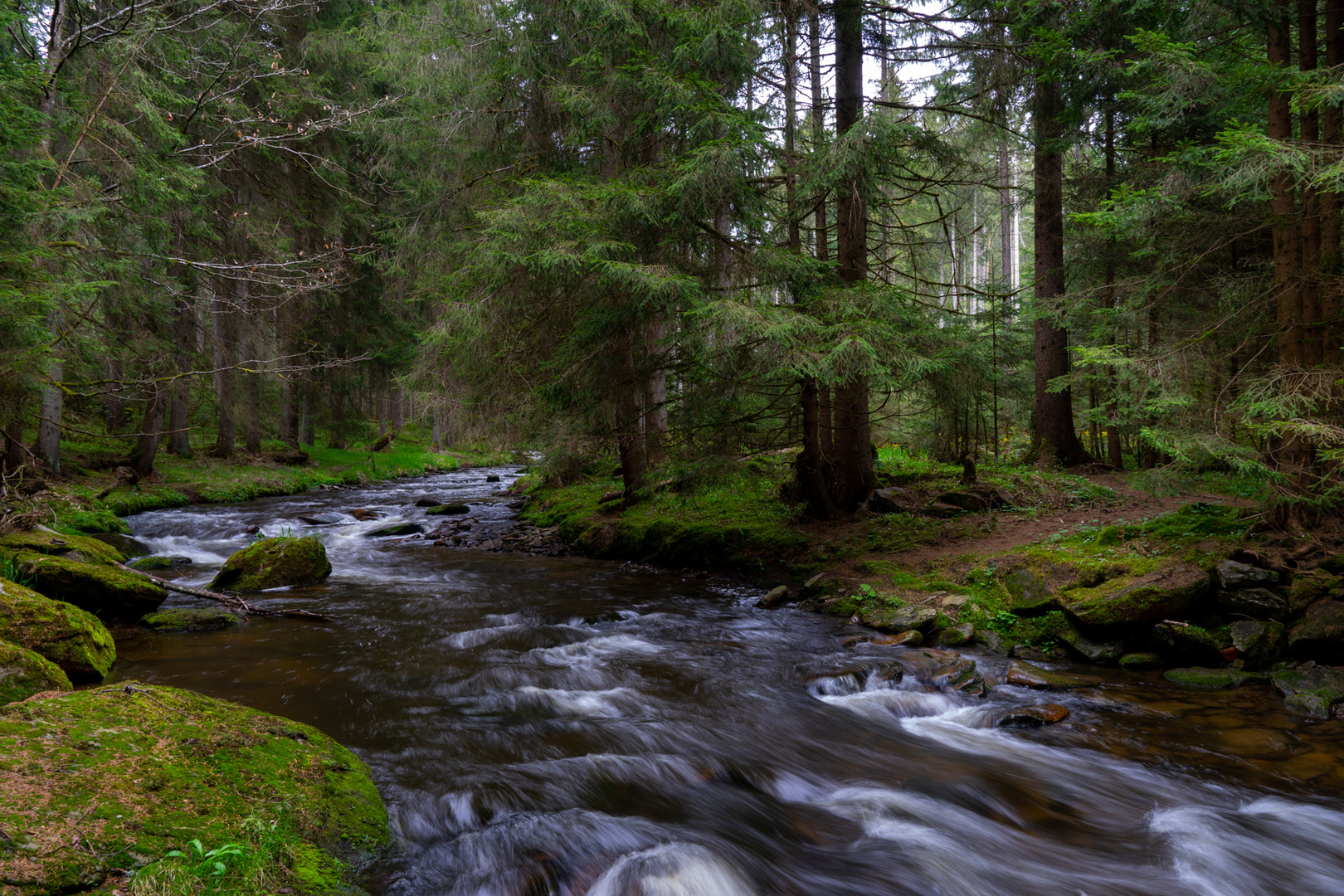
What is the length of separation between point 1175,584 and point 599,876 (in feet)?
18.4

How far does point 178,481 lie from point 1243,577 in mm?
20366

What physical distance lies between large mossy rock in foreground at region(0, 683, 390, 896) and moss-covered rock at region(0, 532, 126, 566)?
5.37 meters

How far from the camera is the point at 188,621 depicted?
724 centimetres

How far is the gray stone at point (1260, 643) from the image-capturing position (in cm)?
561

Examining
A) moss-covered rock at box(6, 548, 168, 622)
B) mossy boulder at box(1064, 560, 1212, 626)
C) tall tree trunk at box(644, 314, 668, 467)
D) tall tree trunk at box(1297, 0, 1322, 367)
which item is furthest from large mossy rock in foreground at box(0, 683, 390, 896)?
tall tree trunk at box(1297, 0, 1322, 367)

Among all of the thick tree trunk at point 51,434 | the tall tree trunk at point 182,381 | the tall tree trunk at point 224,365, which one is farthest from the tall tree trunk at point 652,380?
the tall tree trunk at point 224,365

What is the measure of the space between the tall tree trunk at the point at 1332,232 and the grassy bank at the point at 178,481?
32.1 ft

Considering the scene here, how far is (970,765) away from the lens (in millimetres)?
4832

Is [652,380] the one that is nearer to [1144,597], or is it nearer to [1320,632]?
[1144,597]

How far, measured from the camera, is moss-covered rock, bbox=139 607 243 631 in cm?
715

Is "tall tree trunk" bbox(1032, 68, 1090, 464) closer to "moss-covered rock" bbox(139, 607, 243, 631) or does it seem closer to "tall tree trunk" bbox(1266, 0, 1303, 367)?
"tall tree trunk" bbox(1266, 0, 1303, 367)

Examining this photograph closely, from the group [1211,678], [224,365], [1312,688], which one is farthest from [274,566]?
[1312,688]

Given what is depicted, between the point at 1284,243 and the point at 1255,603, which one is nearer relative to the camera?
the point at 1255,603

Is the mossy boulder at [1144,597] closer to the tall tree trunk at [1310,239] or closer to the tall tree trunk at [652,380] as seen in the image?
the tall tree trunk at [1310,239]
